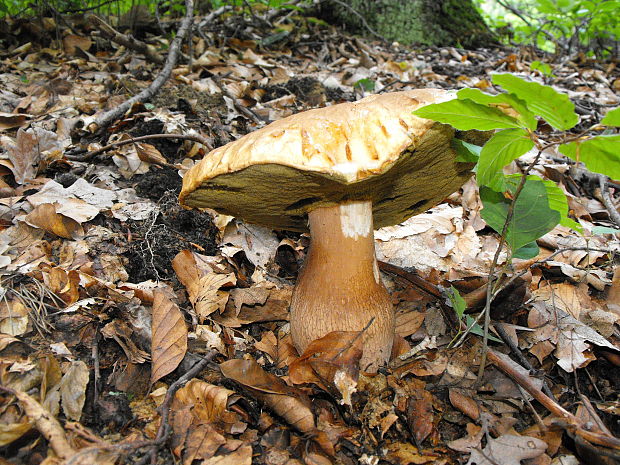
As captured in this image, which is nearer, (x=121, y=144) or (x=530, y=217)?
(x=530, y=217)

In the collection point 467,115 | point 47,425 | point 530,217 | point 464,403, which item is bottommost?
point 464,403

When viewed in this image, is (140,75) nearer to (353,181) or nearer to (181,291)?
(181,291)

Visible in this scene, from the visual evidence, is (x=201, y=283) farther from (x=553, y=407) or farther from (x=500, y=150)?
(x=553, y=407)

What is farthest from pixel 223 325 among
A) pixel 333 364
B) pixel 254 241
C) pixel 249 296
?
pixel 254 241

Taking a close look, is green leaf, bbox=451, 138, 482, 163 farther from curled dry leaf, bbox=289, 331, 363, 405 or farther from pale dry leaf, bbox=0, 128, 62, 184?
pale dry leaf, bbox=0, 128, 62, 184

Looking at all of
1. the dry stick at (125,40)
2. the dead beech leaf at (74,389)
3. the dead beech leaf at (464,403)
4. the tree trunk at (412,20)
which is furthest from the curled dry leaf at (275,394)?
the tree trunk at (412,20)

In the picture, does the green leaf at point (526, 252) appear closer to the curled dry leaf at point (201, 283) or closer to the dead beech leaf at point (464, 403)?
the dead beech leaf at point (464, 403)
